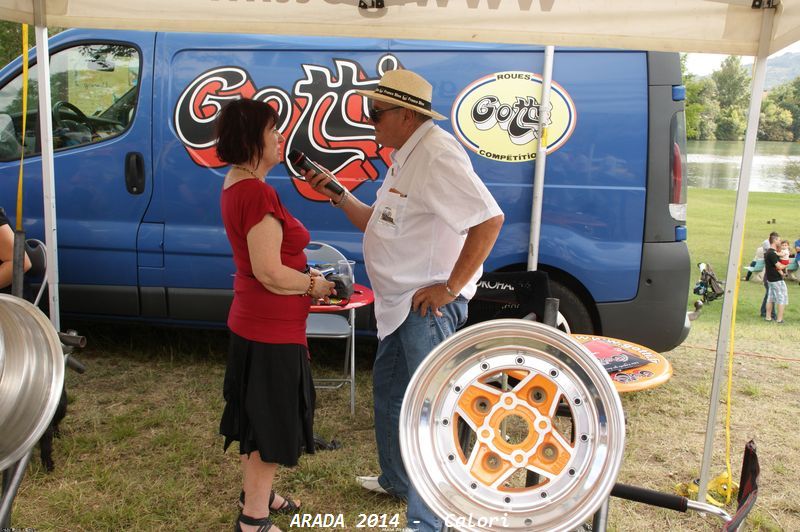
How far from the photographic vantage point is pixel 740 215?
253 cm

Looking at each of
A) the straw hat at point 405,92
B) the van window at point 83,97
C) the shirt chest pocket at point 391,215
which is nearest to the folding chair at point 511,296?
the shirt chest pocket at point 391,215

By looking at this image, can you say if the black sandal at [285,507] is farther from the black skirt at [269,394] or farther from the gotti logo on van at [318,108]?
the gotti logo on van at [318,108]

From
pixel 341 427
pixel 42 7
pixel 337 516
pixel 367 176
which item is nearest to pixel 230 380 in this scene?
pixel 337 516

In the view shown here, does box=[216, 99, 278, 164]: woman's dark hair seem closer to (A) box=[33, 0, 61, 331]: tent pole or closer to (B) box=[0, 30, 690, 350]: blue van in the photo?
(A) box=[33, 0, 61, 331]: tent pole

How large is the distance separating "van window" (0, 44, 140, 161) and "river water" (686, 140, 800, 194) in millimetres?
17137

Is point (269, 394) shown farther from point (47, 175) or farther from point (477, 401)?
point (47, 175)

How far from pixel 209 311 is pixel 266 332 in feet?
6.75

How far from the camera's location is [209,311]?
4102 millimetres

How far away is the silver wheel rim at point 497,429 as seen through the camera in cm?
137

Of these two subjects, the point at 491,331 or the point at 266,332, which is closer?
the point at 491,331

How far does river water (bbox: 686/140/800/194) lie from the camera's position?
1838 centimetres

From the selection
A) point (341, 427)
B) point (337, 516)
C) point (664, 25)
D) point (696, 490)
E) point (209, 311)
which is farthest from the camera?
point (209, 311)

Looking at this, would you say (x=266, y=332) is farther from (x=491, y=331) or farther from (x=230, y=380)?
(x=491, y=331)

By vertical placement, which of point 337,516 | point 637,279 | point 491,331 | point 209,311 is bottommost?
point 337,516
